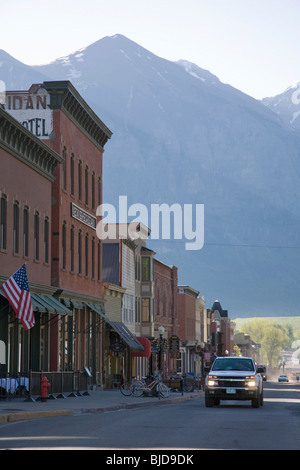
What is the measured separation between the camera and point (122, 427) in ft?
74.3

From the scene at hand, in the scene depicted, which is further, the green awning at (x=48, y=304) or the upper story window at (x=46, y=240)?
the upper story window at (x=46, y=240)

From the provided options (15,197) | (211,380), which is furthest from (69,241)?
(211,380)

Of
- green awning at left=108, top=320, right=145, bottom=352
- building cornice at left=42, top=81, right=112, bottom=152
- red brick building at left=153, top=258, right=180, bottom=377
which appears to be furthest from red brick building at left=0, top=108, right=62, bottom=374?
red brick building at left=153, top=258, right=180, bottom=377

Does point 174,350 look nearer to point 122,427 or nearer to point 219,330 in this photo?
point 122,427

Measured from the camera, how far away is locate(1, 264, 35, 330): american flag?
34.8 m

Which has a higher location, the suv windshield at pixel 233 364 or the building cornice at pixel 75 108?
the building cornice at pixel 75 108

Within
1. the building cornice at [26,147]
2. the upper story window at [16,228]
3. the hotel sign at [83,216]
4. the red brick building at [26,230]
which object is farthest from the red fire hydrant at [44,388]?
the hotel sign at [83,216]

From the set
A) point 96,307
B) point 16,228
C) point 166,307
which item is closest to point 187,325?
point 166,307

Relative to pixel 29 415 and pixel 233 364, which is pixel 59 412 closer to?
pixel 29 415

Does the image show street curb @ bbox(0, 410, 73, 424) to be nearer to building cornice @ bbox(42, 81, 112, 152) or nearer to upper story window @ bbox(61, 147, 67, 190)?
upper story window @ bbox(61, 147, 67, 190)

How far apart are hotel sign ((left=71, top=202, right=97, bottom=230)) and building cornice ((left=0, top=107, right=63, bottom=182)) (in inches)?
188

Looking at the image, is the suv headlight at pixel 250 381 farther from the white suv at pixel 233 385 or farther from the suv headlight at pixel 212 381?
the suv headlight at pixel 212 381

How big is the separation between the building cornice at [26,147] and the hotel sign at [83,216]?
4.77m

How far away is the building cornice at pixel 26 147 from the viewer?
4002 centimetres
